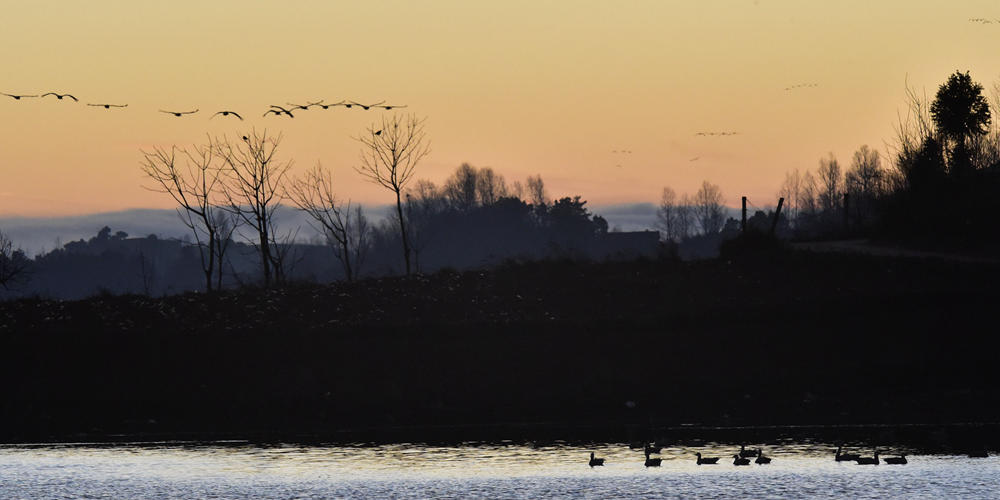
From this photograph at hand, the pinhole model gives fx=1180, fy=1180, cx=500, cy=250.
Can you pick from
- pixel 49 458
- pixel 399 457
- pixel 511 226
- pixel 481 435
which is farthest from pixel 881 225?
pixel 511 226

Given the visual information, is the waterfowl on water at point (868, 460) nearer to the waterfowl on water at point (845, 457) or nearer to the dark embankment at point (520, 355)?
the waterfowl on water at point (845, 457)

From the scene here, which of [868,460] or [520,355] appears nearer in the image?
[868,460]

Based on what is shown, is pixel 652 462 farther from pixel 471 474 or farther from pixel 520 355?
pixel 520 355

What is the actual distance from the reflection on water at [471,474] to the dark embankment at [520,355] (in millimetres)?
→ 4450

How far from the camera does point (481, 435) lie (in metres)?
38.4

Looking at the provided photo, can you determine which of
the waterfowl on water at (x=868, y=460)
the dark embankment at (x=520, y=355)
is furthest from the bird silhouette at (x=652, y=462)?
the dark embankment at (x=520, y=355)

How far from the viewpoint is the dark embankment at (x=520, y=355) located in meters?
42.2

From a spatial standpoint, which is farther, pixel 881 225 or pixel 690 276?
pixel 881 225

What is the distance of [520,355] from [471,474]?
51.8 feet

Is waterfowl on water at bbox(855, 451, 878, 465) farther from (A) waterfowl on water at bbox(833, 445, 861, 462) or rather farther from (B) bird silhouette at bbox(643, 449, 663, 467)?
(B) bird silhouette at bbox(643, 449, 663, 467)

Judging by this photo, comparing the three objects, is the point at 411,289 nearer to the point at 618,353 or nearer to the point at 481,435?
the point at 618,353

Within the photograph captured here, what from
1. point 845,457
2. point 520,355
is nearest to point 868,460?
point 845,457

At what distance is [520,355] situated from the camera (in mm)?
47031

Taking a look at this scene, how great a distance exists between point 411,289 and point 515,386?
1124cm
